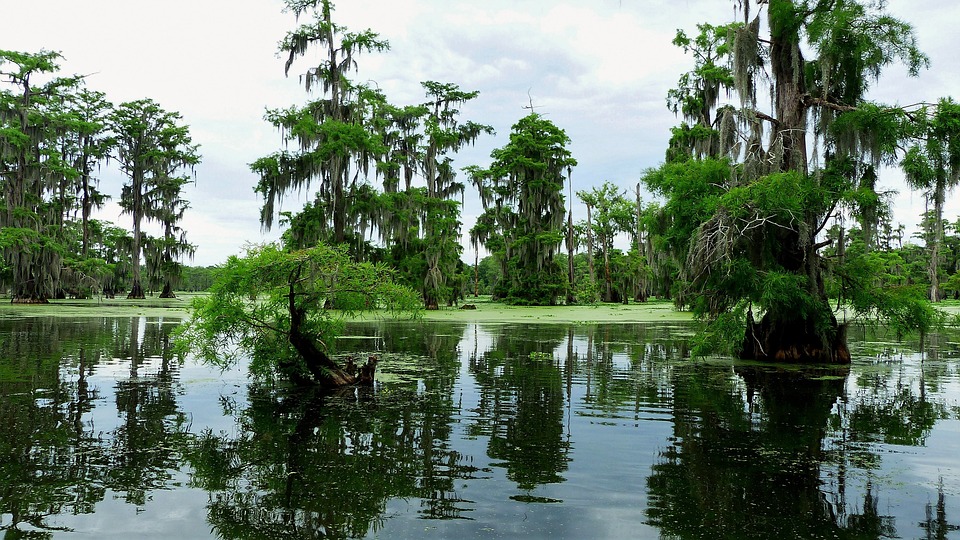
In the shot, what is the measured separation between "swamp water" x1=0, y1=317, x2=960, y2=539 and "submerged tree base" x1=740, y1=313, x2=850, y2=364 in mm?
1414

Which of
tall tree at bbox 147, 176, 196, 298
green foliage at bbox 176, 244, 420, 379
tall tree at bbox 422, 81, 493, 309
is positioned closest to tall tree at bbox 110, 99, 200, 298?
tall tree at bbox 147, 176, 196, 298

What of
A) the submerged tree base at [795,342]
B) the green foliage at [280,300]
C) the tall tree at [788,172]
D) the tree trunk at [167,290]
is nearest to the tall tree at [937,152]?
the tall tree at [788,172]

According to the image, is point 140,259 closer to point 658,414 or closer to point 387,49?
point 387,49

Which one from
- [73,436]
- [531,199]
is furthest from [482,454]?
[531,199]

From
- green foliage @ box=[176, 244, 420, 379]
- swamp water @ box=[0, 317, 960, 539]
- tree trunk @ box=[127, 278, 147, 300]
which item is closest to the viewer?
swamp water @ box=[0, 317, 960, 539]

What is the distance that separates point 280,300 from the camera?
9.84 m

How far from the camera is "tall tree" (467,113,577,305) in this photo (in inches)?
1644

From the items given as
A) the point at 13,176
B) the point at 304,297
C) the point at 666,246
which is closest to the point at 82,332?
the point at 304,297

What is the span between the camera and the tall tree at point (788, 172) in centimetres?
1226

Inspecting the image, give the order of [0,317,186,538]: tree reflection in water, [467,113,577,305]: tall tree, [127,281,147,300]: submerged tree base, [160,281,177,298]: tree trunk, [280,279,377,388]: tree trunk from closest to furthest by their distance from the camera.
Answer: [0,317,186,538]: tree reflection in water
[280,279,377,388]: tree trunk
[467,113,577,305]: tall tree
[127,281,147,300]: submerged tree base
[160,281,177,298]: tree trunk

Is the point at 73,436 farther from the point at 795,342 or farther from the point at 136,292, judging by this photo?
the point at 136,292

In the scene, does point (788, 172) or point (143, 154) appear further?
point (143, 154)

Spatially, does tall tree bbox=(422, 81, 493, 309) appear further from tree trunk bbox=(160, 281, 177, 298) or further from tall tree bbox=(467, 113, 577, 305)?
tree trunk bbox=(160, 281, 177, 298)

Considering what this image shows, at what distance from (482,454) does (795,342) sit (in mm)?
9797
